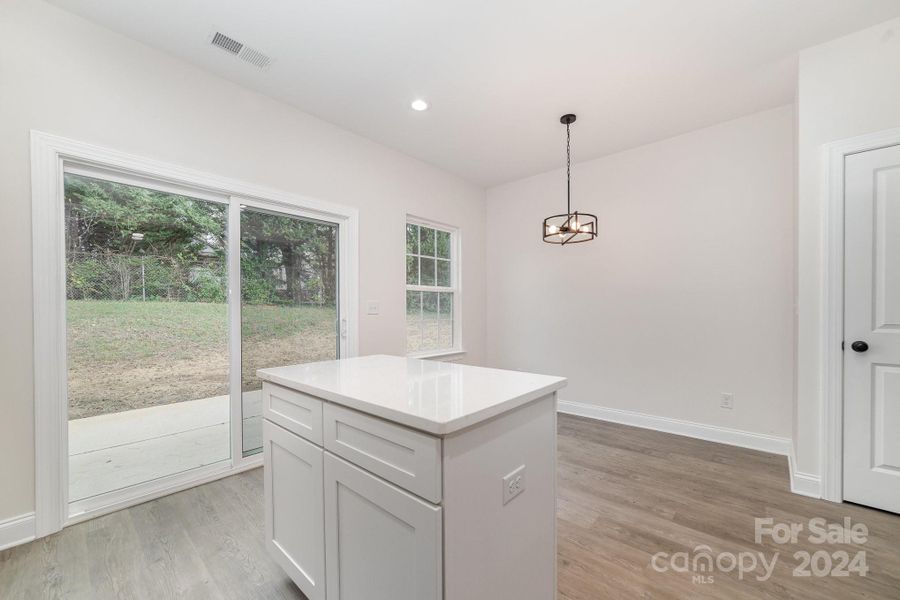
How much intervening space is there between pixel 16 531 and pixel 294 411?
1788 millimetres

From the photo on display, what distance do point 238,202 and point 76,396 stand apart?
5.18 feet

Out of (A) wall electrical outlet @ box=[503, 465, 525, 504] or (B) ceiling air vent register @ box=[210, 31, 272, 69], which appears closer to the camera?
(A) wall electrical outlet @ box=[503, 465, 525, 504]

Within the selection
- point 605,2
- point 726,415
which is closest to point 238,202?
point 605,2

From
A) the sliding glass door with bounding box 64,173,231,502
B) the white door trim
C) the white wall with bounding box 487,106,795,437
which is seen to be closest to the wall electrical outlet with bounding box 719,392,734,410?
the white wall with bounding box 487,106,795,437

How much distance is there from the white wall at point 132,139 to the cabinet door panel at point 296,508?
1444 mm

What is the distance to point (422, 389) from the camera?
1278 mm

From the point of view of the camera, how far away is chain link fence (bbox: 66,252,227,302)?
2162 millimetres

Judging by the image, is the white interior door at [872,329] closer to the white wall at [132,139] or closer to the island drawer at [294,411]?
the island drawer at [294,411]

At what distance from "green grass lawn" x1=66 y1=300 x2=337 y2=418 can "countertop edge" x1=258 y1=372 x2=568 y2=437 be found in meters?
1.64

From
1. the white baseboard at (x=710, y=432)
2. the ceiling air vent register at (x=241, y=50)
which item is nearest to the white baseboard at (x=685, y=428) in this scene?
the white baseboard at (x=710, y=432)

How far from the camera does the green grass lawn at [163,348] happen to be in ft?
7.22

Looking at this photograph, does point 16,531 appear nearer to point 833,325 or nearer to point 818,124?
point 833,325

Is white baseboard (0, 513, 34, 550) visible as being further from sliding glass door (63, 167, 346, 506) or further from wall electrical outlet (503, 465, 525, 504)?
wall electrical outlet (503, 465, 525, 504)

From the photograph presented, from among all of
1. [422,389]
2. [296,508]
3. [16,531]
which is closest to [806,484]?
[422,389]
